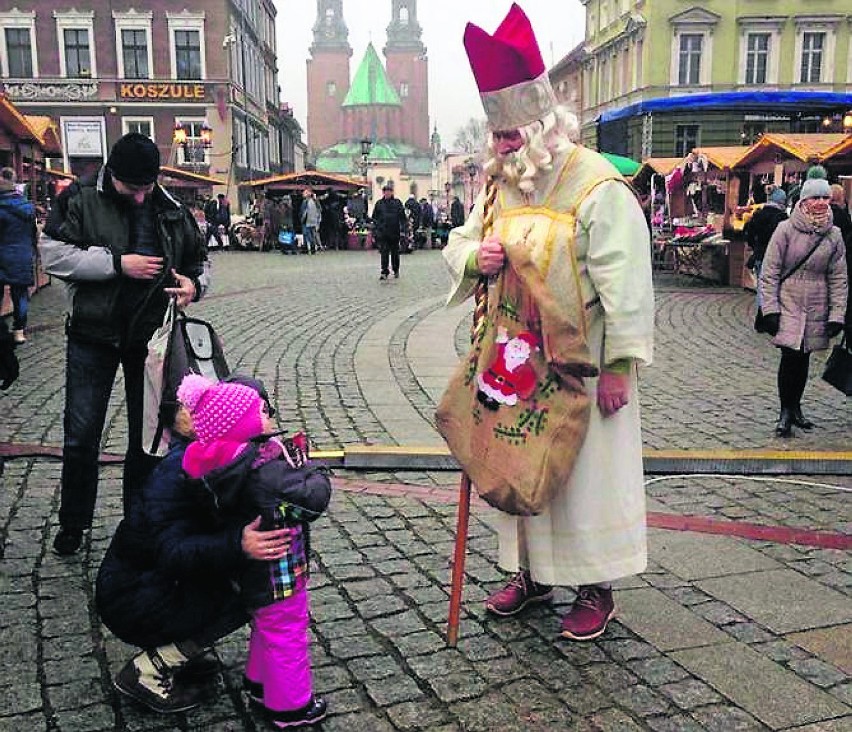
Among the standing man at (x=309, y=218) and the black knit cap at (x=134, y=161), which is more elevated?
the black knit cap at (x=134, y=161)

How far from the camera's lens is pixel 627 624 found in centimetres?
344

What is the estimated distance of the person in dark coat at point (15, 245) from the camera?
9.80 metres

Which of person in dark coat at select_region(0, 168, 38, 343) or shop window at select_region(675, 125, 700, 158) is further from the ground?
shop window at select_region(675, 125, 700, 158)

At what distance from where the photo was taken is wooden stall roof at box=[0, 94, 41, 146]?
468 inches

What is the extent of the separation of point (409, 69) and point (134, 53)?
3682 inches

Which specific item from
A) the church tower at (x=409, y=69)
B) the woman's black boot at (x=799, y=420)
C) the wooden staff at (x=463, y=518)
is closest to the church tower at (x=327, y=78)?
the church tower at (x=409, y=69)

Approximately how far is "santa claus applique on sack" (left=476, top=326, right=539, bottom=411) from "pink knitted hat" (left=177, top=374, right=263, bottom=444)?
849mm

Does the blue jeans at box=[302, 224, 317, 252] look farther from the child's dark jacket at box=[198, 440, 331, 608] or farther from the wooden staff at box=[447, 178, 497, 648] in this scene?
the child's dark jacket at box=[198, 440, 331, 608]

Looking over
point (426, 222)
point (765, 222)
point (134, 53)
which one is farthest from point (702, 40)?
point (765, 222)

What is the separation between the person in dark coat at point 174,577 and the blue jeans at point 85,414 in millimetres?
1182

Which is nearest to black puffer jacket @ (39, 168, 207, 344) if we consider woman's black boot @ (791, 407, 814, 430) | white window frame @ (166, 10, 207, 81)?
woman's black boot @ (791, 407, 814, 430)

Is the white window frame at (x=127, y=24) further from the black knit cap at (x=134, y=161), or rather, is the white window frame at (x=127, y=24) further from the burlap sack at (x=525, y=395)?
the burlap sack at (x=525, y=395)

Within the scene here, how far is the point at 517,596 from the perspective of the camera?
350 centimetres

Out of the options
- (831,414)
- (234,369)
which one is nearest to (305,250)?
(234,369)
